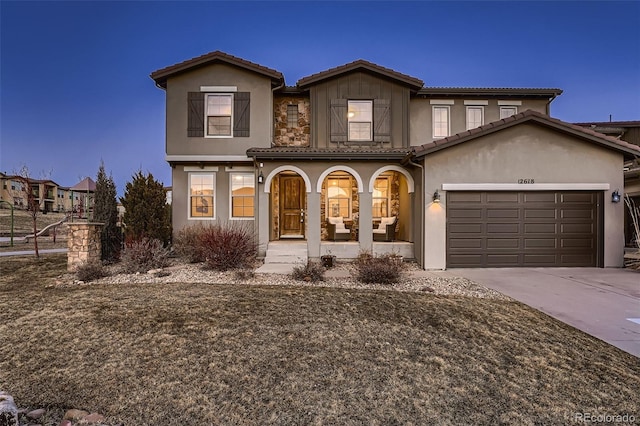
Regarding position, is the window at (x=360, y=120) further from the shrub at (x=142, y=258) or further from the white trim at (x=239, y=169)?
the shrub at (x=142, y=258)

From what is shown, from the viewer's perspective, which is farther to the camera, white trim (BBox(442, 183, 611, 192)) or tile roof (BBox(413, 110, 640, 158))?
white trim (BBox(442, 183, 611, 192))

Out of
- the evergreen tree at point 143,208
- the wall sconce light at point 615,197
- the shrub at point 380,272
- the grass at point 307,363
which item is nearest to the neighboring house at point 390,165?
the wall sconce light at point 615,197

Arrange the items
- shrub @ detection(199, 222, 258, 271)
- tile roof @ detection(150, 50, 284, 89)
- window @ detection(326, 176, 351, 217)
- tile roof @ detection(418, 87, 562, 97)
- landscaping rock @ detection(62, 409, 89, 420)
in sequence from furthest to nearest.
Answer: window @ detection(326, 176, 351, 217) → tile roof @ detection(418, 87, 562, 97) → tile roof @ detection(150, 50, 284, 89) → shrub @ detection(199, 222, 258, 271) → landscaping rock @ detection(62, 409, 89, 420)

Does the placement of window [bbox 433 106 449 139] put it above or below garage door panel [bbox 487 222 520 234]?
above

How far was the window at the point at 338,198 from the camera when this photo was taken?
1373cm

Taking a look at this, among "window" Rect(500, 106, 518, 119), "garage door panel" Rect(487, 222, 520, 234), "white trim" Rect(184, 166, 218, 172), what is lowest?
"garage door panel" Rect(487, 222, 520, 234)

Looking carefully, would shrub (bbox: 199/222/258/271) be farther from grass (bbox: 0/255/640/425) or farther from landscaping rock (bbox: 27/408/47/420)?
landscaping rock (bbox: 27/408/47/420)

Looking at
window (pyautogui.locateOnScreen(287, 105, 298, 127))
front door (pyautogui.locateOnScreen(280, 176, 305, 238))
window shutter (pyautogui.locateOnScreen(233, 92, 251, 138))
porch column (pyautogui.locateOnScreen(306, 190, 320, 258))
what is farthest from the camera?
front door (pyautogui.locateOnScreen(280, 176, 305, 238))

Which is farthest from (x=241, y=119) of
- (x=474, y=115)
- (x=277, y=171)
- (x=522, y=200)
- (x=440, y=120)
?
(x=522, y=200)

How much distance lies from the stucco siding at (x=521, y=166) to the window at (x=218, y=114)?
7403 millimetres

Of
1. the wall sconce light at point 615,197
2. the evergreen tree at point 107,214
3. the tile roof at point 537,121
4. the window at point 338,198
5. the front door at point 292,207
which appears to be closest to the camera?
the tile roof at point 537,121

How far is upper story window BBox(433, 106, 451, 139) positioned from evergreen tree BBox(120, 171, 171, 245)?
10.9m

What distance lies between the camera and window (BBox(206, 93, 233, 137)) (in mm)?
11812

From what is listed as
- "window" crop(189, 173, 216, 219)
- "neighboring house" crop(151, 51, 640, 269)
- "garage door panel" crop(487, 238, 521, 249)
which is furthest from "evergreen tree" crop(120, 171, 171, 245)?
"garage door panel" crop(487, 238, 521, 249)
